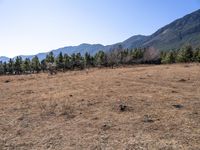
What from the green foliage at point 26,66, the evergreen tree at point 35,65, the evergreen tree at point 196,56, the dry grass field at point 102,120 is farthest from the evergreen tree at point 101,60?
the dry grass field at point 102,120

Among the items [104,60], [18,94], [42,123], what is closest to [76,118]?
[42,123]

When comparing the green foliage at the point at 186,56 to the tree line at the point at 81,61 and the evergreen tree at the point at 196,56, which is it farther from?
the tree line at the point at 81,61

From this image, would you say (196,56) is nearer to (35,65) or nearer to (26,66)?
(35,65)

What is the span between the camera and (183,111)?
1623cm

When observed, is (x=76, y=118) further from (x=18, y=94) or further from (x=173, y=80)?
(x=173, y=80)

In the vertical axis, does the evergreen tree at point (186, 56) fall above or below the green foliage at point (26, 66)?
above

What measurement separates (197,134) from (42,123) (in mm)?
7835

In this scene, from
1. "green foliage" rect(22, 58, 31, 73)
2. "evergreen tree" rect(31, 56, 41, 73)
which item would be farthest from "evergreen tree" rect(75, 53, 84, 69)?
"green foliage" rect(22, 58, 31, 73)

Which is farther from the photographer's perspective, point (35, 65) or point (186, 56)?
point (35, 65)

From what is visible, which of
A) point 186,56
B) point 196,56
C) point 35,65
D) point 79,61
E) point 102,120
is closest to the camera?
point 102,120

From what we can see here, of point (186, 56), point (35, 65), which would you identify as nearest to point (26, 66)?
point (35, 65)

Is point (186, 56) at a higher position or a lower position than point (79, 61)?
higher

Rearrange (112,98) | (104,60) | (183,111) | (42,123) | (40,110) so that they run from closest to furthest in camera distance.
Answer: (42,123) < (183,111) < (40,110) < (112,98) < (104,60)

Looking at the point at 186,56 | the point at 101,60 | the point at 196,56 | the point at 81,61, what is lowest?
Result: the point at 81,61
